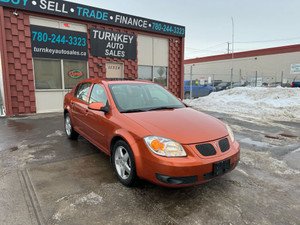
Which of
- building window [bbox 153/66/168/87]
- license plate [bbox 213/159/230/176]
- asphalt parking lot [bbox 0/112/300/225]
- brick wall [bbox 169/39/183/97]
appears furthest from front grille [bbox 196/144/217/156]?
brick wall [bbox 169/39/183/97]

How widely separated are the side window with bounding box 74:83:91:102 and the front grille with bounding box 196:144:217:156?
2663 mm

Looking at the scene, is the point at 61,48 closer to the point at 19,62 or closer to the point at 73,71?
the point at 73,71

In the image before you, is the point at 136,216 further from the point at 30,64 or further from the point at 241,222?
the point at 30,64

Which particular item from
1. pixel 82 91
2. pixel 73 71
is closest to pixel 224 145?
pixel 82 91

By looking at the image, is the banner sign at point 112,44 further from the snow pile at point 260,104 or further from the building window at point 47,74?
the snow pile at point 260,104

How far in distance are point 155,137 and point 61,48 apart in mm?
8335

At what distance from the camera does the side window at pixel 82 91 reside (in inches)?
178

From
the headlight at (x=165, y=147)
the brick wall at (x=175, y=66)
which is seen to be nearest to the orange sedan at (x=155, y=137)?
the headlight at (x=165, y=147)

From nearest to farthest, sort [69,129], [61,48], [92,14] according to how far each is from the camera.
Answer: [69,129] < [61,48] < [92,14]

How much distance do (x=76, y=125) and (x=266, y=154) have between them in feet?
13.4

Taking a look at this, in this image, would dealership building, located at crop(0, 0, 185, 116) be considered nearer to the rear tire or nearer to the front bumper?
the rear tire

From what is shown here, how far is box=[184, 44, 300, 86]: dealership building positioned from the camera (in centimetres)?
2500

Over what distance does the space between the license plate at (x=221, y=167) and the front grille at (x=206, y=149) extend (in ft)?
0.48

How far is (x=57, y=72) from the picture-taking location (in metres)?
9.49
